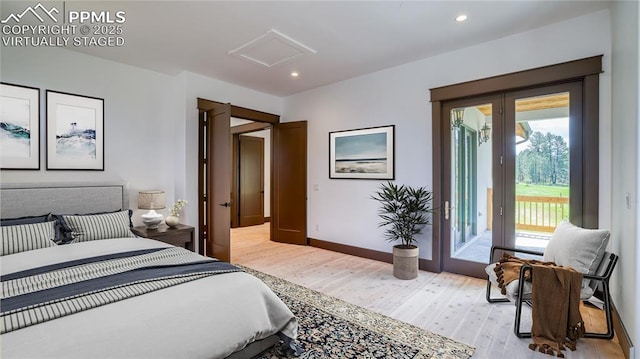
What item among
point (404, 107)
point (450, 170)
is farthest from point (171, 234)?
point (450, 170)

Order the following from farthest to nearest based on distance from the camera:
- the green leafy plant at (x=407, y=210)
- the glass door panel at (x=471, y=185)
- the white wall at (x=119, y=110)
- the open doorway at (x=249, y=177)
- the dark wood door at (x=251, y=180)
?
the dark wood door at (x=251, y=180) → the open doorway at (x=249, y=177) → the green leafy plant at (x=407, y=210) → the glass door panel at (x=471, y=185) → the white wall at (x=119, y=110)

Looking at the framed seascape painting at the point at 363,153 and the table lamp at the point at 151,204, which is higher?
Result: the framed seascape painting at the point at 363,153

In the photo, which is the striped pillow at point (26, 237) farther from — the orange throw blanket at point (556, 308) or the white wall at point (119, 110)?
the orange throw blanket at point (556, 308)

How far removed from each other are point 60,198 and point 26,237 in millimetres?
798

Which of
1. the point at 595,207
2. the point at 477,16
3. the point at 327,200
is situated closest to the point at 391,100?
the point at 477,16

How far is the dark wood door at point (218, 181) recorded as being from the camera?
4.02 metres

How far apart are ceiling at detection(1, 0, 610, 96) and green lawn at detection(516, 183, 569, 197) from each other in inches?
65.5

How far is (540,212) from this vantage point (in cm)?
323

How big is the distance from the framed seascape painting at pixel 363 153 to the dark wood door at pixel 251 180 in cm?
333

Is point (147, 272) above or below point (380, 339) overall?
above

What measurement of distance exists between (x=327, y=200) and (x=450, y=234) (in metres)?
2.00

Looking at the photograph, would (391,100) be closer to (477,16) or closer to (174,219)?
(477,16)

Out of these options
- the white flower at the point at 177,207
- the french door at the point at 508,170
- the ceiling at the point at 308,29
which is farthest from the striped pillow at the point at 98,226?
the french door at the point at 508,170

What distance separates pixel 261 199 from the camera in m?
7.98
